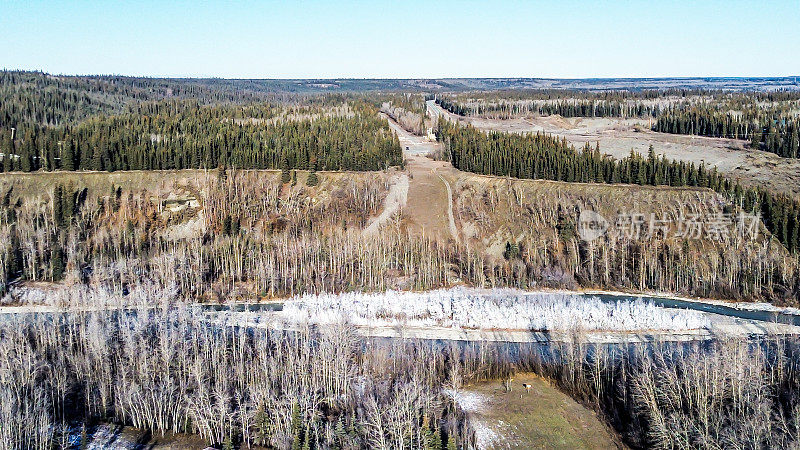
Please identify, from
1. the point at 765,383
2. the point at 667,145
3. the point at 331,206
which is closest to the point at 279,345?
the point at 765,383

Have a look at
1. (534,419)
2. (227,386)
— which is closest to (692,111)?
(534,419)

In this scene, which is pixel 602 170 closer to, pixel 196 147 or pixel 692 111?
pixel 196 147

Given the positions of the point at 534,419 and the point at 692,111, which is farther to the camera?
the point at 692,111

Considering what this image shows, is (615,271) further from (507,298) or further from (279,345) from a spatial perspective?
(279,345)

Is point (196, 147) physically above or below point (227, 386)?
above

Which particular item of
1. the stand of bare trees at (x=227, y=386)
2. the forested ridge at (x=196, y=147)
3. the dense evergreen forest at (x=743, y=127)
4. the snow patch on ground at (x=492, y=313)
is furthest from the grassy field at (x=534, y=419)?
the dense evergreen forest at (x=743, y=127)

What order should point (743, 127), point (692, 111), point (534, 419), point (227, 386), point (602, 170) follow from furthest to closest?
point (692, 111)
point (743, 127)
point (602, 170)
point (227, 386)
point (534, 419)

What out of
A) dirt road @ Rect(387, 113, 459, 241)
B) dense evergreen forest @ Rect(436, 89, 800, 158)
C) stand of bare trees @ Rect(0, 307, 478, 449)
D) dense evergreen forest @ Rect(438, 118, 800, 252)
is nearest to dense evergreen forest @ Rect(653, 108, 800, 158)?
dense evergreen forest @ Rect(436, 89, 800, 158)

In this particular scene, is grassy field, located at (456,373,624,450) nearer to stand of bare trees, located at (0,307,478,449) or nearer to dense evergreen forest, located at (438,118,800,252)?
stand of bare trees, located at (0,307,478,449)
